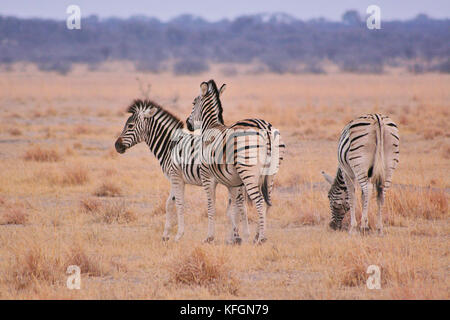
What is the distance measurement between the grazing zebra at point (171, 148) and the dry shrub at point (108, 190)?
3.03 metres

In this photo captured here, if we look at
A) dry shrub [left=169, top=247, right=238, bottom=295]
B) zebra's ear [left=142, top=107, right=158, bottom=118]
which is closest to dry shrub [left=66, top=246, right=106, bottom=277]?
dry shrub [left=169, top=247, right=238, bottom=295]

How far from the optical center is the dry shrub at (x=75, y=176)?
13281mm

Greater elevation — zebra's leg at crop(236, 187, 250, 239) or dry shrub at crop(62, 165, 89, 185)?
dry shrub at crop(62, 165, 89, 185)

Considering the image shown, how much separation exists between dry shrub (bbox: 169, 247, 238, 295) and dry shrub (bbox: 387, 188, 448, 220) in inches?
150

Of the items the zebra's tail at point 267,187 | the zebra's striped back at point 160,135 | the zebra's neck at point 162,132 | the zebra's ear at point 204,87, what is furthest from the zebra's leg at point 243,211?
the zebra's ear at point 204,87

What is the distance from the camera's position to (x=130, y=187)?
13.1m

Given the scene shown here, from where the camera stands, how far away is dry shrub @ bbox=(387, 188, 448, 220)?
394 inches

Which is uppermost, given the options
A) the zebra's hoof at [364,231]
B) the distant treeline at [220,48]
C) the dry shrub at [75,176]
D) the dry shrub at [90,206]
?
the distant treeline at [220,48]

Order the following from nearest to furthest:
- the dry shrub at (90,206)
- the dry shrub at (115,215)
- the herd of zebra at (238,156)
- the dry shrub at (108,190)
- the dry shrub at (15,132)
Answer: the herd of zebra at (238,156), the dry shrub at (115,215), the dry shrub at (90,206), the dry shrub at (108,190), the dry shrub at (15,132)

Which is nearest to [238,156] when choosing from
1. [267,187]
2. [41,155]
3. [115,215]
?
[267,187]

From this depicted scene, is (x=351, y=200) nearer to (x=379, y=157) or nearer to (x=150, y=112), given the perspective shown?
(x=379, y=157)

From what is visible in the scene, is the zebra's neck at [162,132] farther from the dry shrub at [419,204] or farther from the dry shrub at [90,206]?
the dry shrub at [419,204]

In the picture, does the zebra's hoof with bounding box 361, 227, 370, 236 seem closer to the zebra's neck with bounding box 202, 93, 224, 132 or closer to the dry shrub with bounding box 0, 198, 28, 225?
the zebra's neck with bounding box 202, 93, 224, 132

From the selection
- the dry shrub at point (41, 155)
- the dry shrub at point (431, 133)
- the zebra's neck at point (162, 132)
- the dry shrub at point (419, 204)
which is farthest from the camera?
the dry shrub at point (431, 133)
